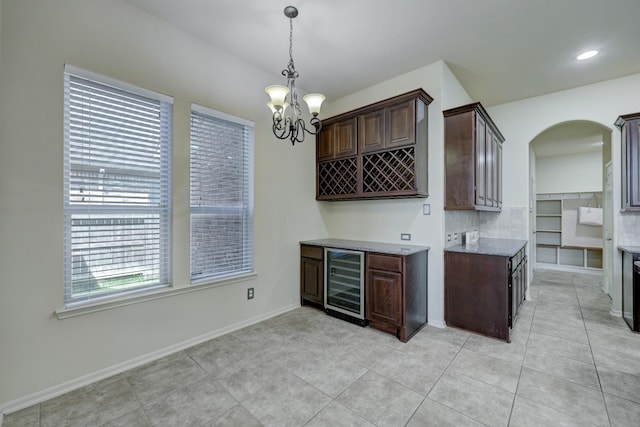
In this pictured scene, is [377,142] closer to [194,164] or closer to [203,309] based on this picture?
[194,164]

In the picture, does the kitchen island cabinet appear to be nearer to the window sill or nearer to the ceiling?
the ceiling

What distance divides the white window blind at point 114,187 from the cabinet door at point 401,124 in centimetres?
225

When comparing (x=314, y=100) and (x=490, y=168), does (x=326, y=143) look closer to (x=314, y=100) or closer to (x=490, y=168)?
(x=314, y=100)

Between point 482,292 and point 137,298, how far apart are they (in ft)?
10.5

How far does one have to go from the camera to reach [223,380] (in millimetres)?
2113

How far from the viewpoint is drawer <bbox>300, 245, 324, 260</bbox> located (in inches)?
139

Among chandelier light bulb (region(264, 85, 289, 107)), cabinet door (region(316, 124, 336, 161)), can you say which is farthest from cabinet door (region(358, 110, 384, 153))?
chandelier light bulb (region(264, 85, 289, 107))

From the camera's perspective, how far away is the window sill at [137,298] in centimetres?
201

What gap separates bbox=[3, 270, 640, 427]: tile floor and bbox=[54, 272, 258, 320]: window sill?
1.75 ft

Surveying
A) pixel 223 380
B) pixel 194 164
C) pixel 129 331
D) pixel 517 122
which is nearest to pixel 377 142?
pixel 194 164

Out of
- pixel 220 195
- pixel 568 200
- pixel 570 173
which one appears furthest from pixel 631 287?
pixel 570 173

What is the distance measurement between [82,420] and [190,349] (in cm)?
91

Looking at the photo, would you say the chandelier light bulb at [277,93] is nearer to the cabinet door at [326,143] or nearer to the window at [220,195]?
the window at [220,195]

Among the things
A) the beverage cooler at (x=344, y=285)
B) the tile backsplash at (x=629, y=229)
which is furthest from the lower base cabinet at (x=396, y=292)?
the tile backsplash at (x=629, y=229)
